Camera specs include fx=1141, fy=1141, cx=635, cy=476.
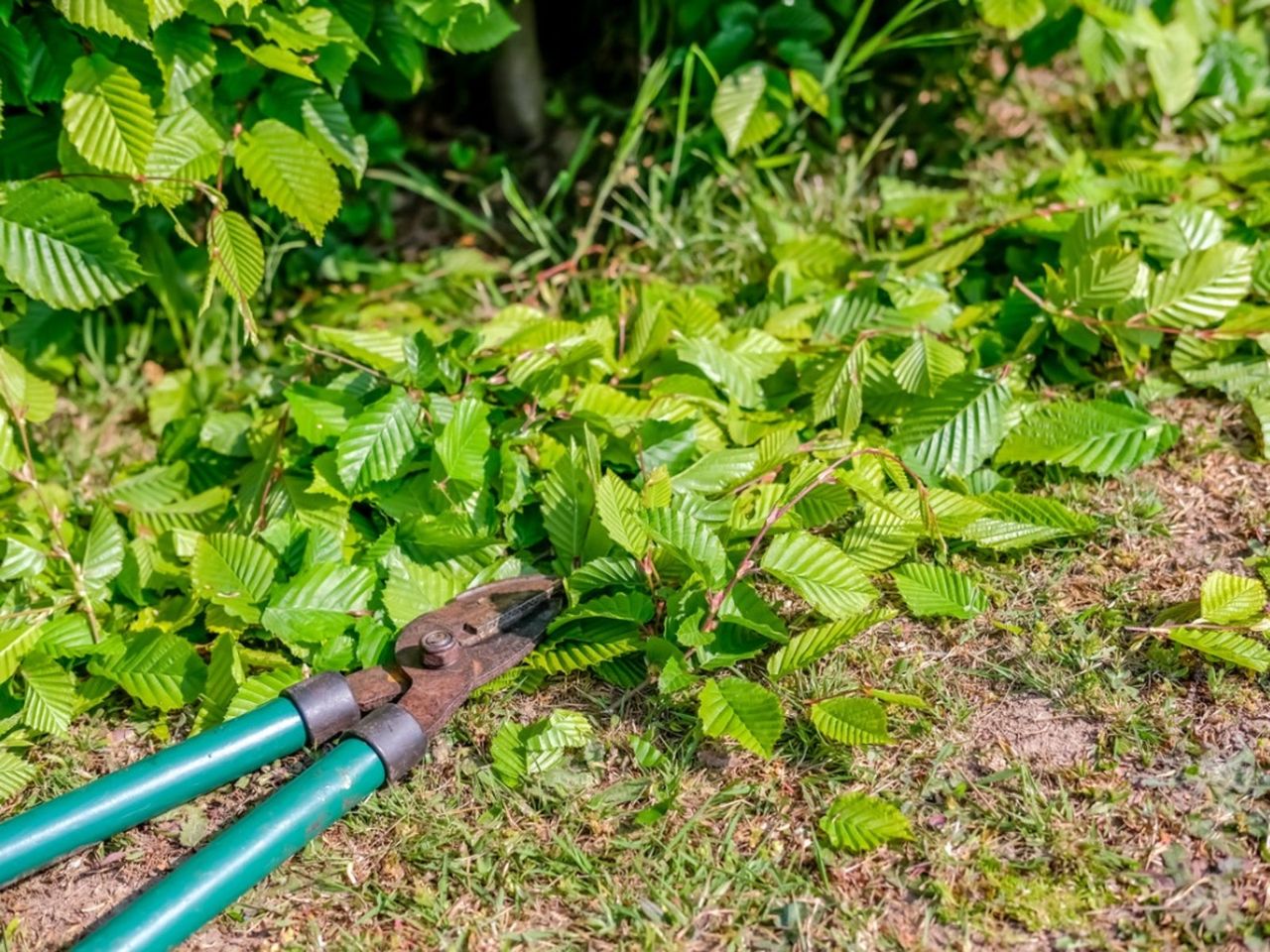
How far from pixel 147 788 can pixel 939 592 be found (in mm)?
1282

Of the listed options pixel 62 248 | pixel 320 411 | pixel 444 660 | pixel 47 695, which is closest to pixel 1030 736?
pixel 444 660

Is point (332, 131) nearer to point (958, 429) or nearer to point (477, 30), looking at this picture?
point (477, 30)

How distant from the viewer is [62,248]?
6.94ft

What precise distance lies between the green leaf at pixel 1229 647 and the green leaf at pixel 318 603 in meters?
1.37

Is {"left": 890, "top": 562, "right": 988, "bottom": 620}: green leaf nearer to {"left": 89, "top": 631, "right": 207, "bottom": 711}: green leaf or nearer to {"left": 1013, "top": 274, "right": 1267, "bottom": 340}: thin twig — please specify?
{"left": 1013, "top": 274, "right": 1267, "bottom": 340}: thin twig

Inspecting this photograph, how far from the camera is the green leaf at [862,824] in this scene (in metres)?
1.63

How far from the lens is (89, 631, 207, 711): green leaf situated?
193 centimetres

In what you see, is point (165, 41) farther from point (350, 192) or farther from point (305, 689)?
point (305, 689)

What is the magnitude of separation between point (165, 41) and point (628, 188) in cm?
132

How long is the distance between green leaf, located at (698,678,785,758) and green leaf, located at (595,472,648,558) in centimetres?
28

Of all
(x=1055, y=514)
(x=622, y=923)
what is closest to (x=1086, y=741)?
(x=1055, y=514)

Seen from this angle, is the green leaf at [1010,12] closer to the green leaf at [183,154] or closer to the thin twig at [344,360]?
the thin twig at [344,360]

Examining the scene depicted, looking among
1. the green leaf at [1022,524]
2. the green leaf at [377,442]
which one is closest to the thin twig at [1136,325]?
the green leaf at [1022,524]

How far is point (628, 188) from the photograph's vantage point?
319 centimetres
